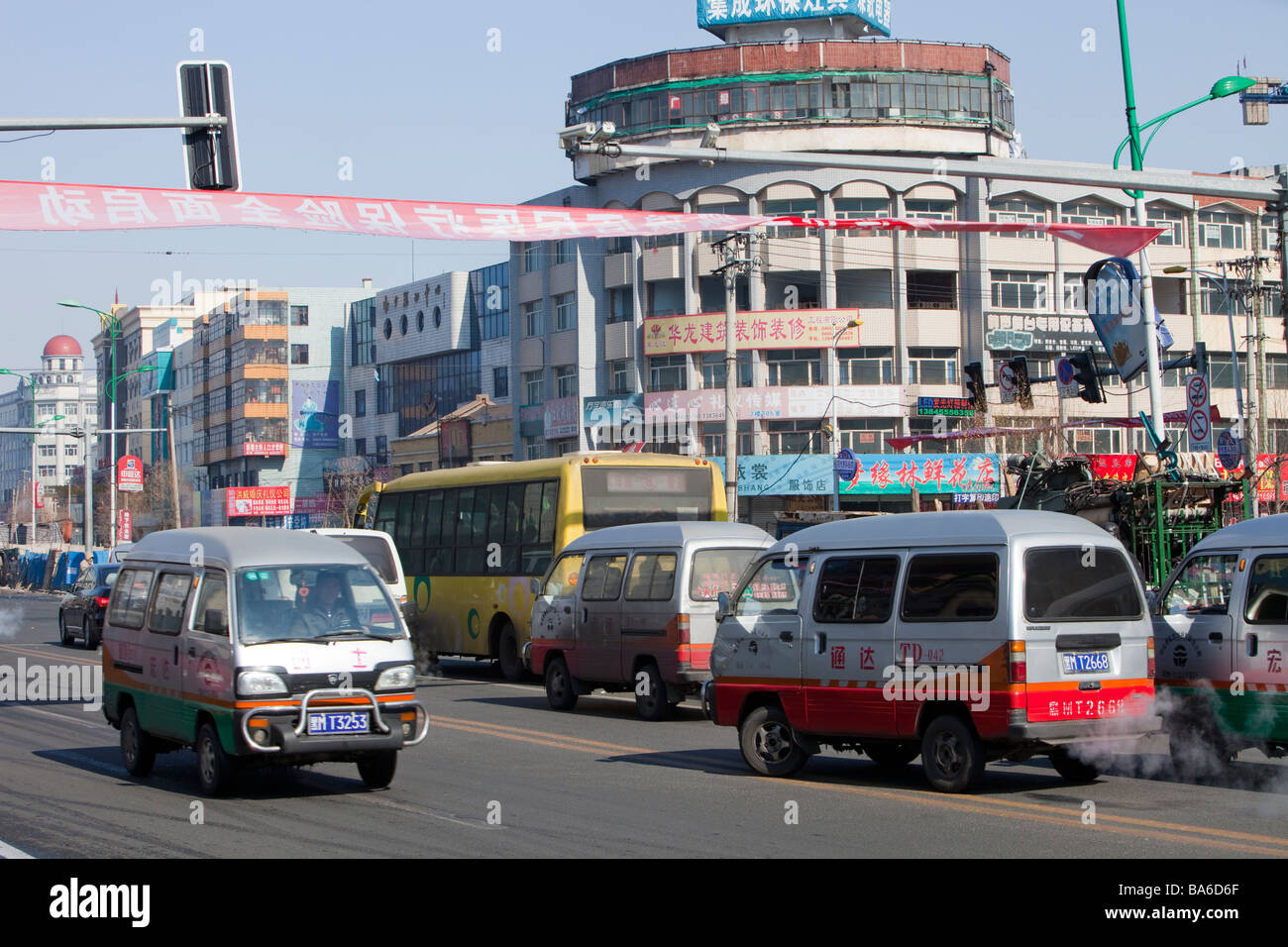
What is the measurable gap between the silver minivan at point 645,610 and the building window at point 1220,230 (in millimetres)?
53647

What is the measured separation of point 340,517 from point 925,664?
7692 centimetres

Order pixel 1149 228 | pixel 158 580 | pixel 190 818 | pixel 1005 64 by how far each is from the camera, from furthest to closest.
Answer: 1. pixel 1005 64
2. pixel 1149 228
3. pixel 158 580
4. pixel 190 818

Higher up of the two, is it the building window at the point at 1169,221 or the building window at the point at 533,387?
the building window at the point at 1169,221

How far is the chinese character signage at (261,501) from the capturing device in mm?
87312

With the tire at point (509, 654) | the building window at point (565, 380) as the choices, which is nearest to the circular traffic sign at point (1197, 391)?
the tire at point (509, 654)

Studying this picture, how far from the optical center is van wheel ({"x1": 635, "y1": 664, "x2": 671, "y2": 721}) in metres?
16.9

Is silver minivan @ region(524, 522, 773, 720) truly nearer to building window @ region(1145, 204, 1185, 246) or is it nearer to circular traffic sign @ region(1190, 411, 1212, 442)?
circular traffic sign @ region(1190, 411, 1212, 442)

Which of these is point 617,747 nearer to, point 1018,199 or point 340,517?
point 1018,199

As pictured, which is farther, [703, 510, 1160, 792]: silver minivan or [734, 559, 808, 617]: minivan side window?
[734, 559, 808, 617]: minivan side window

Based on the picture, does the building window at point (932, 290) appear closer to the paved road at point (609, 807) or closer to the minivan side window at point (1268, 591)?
the paved road at point (609, 807)

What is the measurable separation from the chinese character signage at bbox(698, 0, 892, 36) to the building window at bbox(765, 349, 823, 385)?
49.9 feet

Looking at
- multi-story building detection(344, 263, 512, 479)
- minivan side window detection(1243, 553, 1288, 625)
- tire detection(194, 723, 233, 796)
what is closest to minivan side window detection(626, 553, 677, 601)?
tire detection(194, 723, 233, 796)

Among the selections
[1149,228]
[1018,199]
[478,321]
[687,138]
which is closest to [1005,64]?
[1018,199]

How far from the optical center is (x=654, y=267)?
2542 inches
